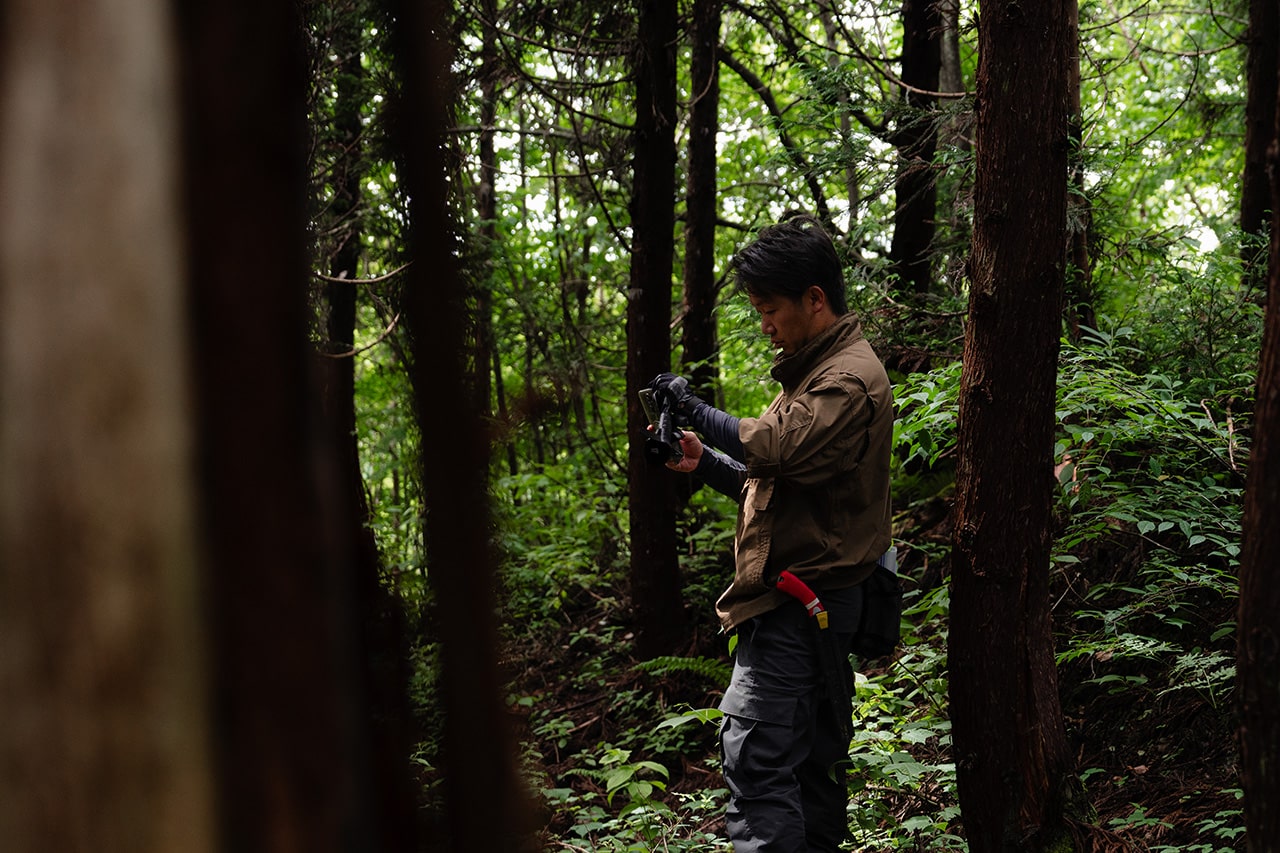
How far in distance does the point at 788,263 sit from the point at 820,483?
2.56 ft

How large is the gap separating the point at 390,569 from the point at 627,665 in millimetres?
6869

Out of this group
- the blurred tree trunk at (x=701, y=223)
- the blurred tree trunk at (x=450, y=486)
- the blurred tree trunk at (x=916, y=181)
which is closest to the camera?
the blurred tree trunk at (x=450, y=486)

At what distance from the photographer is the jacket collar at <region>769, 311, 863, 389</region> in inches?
137

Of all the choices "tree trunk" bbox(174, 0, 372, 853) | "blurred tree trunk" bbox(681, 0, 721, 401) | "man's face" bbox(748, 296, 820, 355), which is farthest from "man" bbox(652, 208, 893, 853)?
"blurred tree trunk" bbox(681, 0, 721, 401)

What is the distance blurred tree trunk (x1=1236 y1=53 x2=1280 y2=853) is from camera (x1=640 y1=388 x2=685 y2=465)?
2.04m

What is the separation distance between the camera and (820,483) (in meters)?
3.28

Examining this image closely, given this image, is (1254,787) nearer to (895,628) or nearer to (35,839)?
(35,839)


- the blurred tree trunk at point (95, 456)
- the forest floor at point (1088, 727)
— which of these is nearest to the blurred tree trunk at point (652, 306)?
the forest floor at point (1088, 727)

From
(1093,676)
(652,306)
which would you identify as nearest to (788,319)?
(1093,676)

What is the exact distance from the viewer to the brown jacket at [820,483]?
3.23 metres

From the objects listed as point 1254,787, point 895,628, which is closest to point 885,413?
point 895,628

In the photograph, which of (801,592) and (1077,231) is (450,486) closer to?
(801,592)

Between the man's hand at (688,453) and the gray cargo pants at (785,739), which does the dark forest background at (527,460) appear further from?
the man's hand at (688,453)

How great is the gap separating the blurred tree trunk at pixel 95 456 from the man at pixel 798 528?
2.78m
